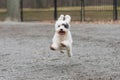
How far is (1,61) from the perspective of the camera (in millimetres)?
11008

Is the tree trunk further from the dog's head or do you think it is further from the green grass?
the dog's head

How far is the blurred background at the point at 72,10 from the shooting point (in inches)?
1123

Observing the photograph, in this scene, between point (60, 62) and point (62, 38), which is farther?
point (60, 62)

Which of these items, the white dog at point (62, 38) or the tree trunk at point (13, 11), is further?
the tree trunk at point (13, 11)

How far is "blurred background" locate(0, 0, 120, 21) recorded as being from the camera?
28.5 m

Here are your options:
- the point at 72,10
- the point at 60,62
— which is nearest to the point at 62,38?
the point at 60,62

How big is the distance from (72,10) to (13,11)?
383 centimetres

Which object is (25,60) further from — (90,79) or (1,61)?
(90,79)

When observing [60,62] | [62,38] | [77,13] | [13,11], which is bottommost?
[77,13]

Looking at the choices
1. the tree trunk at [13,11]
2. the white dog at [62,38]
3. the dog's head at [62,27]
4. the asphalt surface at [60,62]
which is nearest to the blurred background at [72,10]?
the tree trunk at [13,11]

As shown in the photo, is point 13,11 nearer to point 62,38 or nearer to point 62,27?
point 62,38

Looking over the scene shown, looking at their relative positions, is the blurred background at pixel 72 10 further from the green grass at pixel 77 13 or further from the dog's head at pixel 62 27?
the dog's head at pixel 62 27

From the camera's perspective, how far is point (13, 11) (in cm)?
2842

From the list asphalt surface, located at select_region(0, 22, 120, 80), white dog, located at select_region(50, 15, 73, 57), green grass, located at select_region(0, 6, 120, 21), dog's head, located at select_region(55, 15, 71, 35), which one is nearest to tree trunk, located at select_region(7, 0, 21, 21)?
green grass, located at select_region(0, 6, 120, 21)
